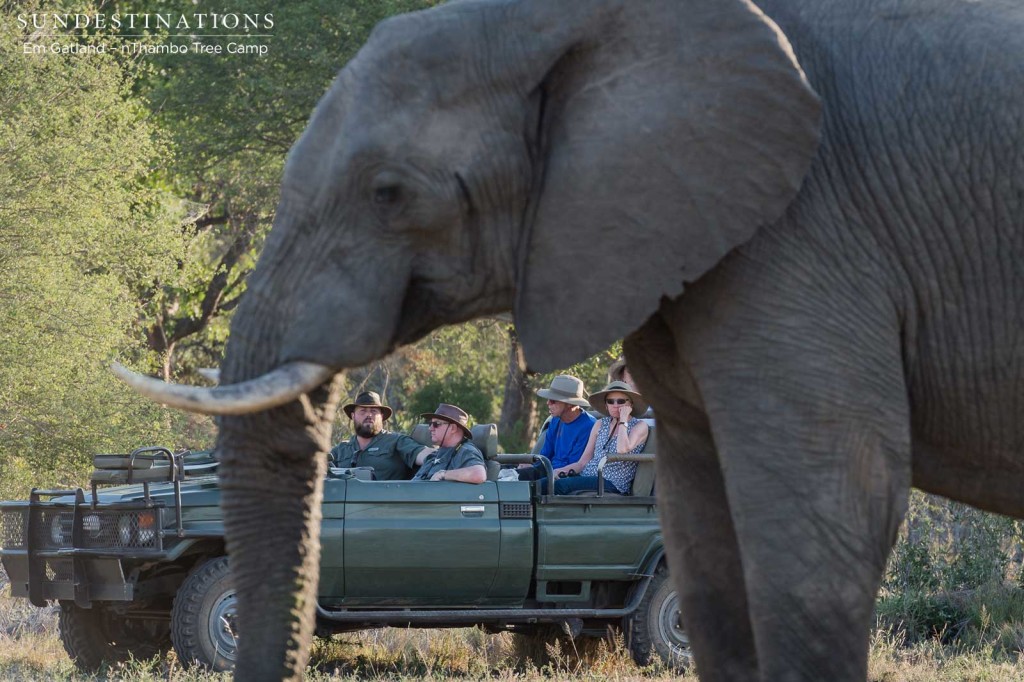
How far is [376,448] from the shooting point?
1206cm

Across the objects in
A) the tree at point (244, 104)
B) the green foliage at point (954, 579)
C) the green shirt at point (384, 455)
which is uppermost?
the tree at point (244, 104)

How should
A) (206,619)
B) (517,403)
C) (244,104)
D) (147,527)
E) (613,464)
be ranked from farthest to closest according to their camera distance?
(517,403) < (244,104) < (613,464) < (147,527) < (206,619)

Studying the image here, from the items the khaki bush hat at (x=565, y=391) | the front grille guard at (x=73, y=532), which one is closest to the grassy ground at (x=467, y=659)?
the front grille guard at (x=73, y=532)

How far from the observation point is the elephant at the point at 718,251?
3.64m

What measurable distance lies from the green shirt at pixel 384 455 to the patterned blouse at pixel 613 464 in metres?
1.31

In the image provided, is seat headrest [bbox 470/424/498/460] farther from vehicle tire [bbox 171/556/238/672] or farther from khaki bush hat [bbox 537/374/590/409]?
vehicle tire [bbox 171/556/238/672]

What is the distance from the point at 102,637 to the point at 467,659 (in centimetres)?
273

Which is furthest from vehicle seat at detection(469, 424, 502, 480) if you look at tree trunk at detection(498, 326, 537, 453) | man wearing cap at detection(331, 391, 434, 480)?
tree trunk at detection(498, 326, 537, 453)

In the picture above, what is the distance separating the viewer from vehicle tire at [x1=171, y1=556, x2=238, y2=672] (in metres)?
10.7

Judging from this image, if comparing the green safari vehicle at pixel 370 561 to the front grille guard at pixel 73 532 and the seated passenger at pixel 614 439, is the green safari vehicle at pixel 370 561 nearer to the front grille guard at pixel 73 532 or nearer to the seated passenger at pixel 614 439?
the front grille guard at pixel 73 532

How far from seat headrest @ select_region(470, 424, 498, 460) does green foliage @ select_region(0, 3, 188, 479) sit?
9649 mm

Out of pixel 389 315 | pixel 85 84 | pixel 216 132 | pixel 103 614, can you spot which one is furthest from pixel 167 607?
pixel 216 132

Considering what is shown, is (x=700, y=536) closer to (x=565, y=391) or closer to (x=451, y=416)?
(x=451, y=416)

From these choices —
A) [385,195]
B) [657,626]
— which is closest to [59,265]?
[657,626]
